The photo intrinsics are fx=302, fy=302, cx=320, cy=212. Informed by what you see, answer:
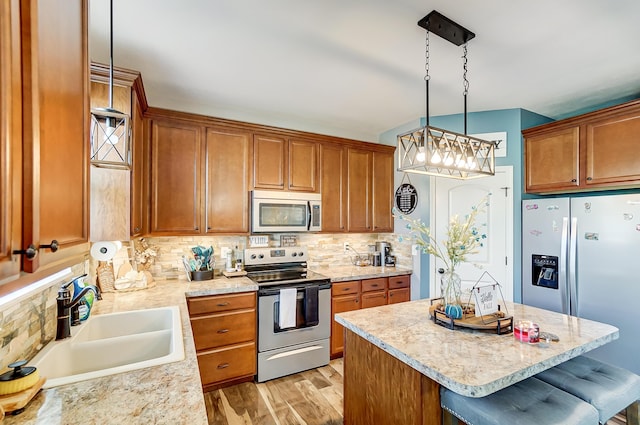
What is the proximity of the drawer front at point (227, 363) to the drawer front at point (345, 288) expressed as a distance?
3.20 ft

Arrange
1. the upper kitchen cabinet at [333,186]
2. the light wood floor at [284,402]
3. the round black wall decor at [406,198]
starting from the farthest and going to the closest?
the round black wall decor at [406,198]
the upper kitchen cabinet at [333,186]
the light wood floor at [284,402]

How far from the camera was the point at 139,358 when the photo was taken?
1619mm

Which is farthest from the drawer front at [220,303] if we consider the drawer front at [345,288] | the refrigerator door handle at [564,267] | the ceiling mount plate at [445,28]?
the refrigerator door handle at [564,267]

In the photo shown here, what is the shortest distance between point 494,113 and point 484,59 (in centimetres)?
121

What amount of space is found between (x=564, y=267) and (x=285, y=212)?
8.81ft

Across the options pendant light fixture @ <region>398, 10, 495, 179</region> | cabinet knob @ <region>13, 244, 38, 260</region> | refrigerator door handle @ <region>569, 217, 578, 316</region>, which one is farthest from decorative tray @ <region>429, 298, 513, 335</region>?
cabinet knob @ <region>13, 244, 38, 260</region>

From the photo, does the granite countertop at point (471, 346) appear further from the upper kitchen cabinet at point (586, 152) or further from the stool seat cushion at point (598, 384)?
the upper kitchen cabinet at point (586, 152)

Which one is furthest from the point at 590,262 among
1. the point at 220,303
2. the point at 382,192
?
the point at 220,303

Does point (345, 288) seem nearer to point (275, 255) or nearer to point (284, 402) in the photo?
point (275, 255)

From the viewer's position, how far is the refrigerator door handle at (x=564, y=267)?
271cm

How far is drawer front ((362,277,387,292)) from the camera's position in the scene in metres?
3.45

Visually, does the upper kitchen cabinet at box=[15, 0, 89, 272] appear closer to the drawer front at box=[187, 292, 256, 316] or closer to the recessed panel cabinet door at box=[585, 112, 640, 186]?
the drawer front at box=[187, 292, 256, 316]

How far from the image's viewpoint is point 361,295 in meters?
3.42

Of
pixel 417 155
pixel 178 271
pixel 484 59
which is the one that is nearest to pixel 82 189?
pixel 417 155
